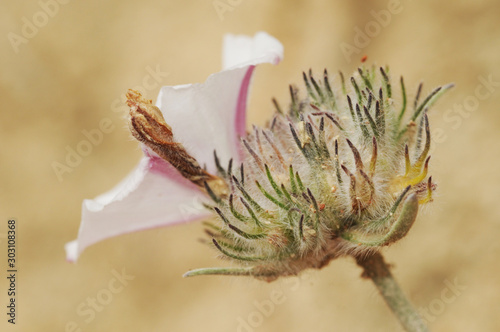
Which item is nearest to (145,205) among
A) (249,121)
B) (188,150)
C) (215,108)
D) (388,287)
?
(188,150)

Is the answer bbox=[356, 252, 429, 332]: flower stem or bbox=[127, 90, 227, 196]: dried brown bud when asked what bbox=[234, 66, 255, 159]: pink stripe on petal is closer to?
bbox=[127, 90, 227, 196]: dried brown bud

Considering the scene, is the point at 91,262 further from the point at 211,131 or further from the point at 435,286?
the point at 211,131

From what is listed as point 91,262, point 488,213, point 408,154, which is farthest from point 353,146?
point 91,262

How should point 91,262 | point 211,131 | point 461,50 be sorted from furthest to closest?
point 91,262, point 461,50, point 211,131

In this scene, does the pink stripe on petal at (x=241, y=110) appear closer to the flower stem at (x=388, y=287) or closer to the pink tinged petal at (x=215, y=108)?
the pink tinged petal at (x=215, y=108)

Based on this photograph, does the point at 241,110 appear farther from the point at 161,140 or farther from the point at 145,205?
the point at 145,205
